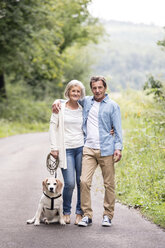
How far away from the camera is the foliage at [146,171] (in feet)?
26.2

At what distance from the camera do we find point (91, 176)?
6.61m

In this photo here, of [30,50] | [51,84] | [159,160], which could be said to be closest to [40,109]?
[51,84]

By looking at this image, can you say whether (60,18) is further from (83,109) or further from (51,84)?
(83,109)

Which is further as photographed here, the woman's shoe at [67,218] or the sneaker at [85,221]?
the woman's shoe at [67,218]

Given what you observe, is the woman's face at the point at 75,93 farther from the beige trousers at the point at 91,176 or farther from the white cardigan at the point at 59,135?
the beige trousers at the point at 91,176

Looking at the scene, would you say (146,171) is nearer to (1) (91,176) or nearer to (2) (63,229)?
(1) (91,176)

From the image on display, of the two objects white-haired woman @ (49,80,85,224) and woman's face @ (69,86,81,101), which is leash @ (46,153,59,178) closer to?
white-haired woman @ (49,80,85,224)

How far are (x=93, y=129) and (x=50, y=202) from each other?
1.23m

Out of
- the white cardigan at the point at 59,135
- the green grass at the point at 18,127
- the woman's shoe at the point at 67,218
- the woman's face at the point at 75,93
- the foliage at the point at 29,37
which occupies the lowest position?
the green grass at the point at 18,127

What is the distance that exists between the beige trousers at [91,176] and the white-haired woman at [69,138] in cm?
15

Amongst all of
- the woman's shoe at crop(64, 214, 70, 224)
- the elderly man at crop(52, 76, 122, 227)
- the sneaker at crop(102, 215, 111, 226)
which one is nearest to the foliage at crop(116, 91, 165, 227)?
the sneaker at crop(102, 215, 111, 226)

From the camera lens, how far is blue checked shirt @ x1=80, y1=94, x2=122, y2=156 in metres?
6.61

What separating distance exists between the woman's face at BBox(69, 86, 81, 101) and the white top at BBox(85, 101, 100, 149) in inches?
10.8

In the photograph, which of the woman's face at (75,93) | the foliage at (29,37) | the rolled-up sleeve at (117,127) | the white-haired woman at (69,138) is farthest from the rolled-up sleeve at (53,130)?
the foliage at (29,37)
